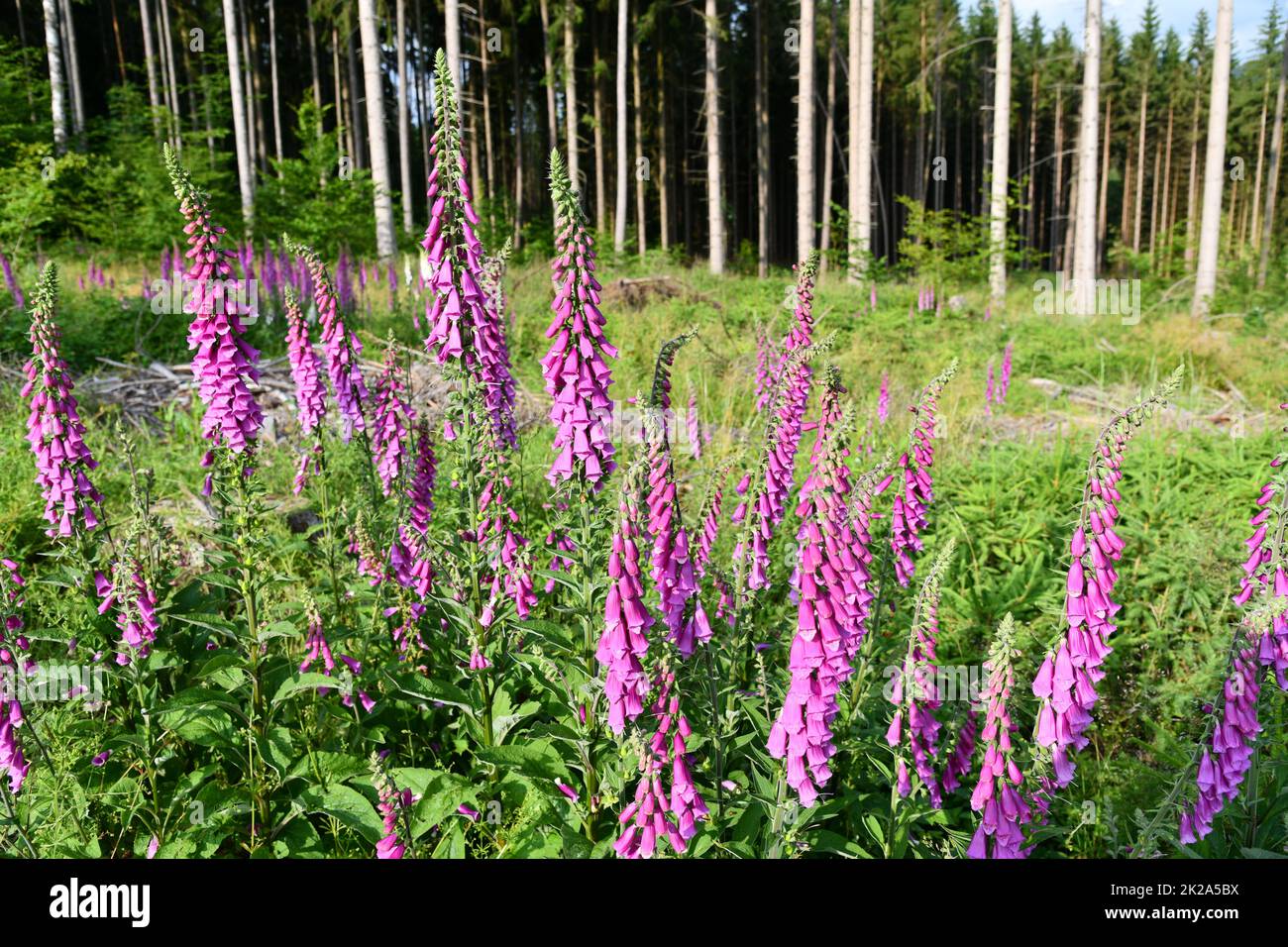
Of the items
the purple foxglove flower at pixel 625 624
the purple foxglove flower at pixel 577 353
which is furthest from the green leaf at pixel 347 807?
the purple foxglove flower at pixel 577 353

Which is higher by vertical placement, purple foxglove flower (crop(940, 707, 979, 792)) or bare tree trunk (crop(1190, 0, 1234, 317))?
bare tree trunk (crop(1190, 0, 1234, 317))

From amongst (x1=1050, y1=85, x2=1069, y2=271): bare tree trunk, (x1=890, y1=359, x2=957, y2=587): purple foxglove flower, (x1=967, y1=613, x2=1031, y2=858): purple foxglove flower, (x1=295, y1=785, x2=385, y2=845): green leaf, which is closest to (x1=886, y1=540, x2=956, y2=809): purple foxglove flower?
(x1=967, y1=613, x2=1031, y2=858): purple foxglove flower

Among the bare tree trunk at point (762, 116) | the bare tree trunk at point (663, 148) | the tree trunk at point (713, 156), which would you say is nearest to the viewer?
the tree trunk at point (713, 156)

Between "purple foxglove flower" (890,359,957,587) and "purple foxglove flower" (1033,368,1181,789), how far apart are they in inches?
38.4

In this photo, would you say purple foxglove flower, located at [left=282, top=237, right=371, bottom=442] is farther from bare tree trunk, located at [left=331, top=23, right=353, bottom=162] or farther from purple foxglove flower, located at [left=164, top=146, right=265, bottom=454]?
bare tree trunk, located at [left=331, top=23, right=353, bottom=162]

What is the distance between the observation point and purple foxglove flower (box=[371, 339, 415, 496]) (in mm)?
3676

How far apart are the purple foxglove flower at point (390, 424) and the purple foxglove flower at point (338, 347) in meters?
0.12

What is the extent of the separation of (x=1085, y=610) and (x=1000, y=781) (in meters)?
0.58

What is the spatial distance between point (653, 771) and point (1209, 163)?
20.1 meters

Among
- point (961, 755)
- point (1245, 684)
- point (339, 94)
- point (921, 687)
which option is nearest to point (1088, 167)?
point (1245, 684)

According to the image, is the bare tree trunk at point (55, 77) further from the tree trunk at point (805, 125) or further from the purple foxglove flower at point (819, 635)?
the purple foxglove flower at point (819, 635)

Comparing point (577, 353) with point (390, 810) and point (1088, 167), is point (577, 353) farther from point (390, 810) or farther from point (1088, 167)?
point (1088, 167)

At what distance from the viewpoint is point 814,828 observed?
262 centimetres

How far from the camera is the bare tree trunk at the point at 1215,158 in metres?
15.7
